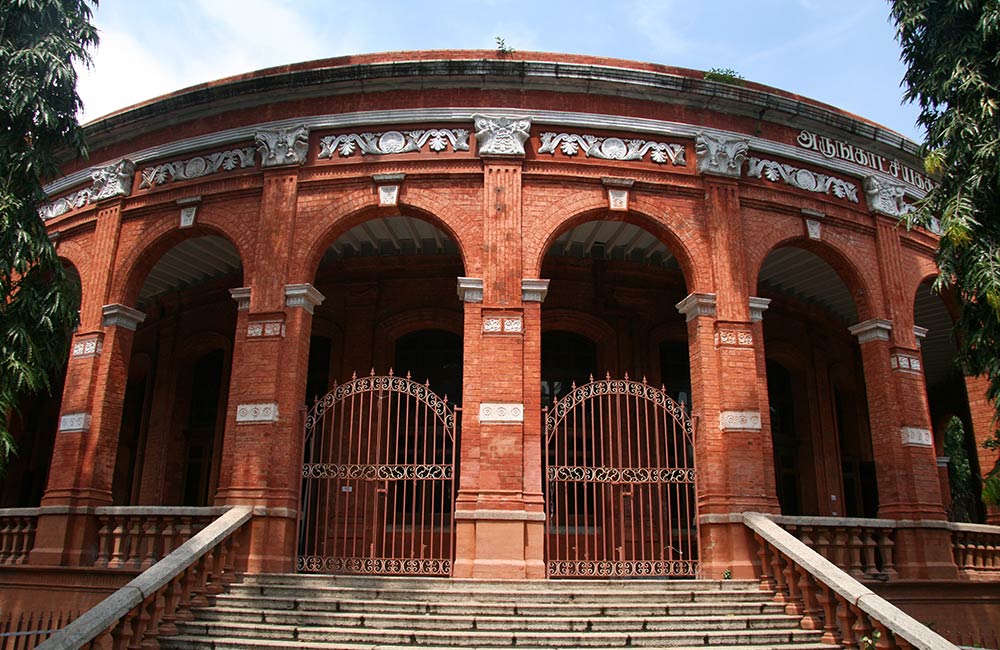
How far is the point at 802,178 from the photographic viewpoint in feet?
44.8

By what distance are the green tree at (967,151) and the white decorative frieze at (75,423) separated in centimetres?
1252

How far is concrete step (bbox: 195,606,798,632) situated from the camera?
27.6ft

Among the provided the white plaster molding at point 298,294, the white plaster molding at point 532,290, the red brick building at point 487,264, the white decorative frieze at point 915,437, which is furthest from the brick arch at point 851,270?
the white plaster molding at point 298,294

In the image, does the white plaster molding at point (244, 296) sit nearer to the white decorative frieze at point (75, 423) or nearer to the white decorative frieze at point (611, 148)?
the white decorative frieze at point (75, 423)

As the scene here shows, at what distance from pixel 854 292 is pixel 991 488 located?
5561mm

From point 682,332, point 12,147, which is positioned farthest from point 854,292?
point 12,147

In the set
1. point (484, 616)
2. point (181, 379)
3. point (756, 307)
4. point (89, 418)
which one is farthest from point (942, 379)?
point (89, 418)

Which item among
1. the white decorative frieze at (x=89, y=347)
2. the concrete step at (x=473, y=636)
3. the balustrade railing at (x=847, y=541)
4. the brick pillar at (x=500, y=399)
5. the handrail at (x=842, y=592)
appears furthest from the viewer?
the white decorative frieze at (x=89, y=347)

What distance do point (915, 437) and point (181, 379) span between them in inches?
580

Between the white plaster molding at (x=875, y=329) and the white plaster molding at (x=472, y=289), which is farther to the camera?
the white plaster molding at (x=875, y=329)

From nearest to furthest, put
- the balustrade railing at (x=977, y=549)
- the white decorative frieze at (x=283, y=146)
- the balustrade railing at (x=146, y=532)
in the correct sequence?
the balustrade railing at (x=146, y=532)
the balustrade railing at (x=977, y=549)
the white decorative frieze at (x=283, y=146)

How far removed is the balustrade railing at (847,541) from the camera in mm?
11117

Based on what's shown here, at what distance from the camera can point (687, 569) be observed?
11602 millimetres

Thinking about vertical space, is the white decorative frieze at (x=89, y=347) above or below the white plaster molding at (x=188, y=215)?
below
